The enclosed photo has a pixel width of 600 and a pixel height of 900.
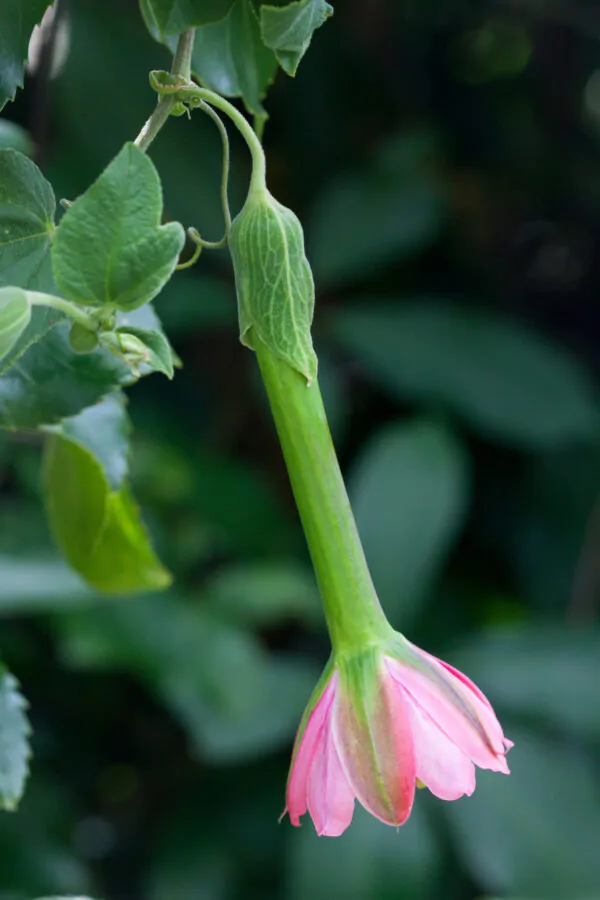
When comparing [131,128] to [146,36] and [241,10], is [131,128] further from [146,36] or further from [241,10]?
[241,10]

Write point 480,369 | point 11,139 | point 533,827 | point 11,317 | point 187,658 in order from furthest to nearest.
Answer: point 480,369
point 533,827
point 187,658
point 11,139
point 11,317

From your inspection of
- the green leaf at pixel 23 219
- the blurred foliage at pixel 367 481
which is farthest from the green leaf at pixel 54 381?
the blurred foliage at pixel 367 481

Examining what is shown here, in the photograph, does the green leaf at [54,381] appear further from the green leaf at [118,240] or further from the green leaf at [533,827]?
the green leaf at [533,827]

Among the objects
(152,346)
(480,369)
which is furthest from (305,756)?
(480,369)

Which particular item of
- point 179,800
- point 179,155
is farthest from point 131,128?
point 179,800

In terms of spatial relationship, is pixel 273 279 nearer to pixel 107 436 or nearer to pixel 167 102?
pixel 167 102

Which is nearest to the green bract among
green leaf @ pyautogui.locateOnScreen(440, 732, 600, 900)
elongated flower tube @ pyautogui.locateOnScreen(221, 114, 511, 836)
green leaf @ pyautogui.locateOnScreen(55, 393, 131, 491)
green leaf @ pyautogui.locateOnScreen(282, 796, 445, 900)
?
elongated flower tube @ pyautogui.locateOnScreen(221, 114, 511, 836)

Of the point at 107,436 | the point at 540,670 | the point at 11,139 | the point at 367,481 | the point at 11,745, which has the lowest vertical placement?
the point at 540,670
